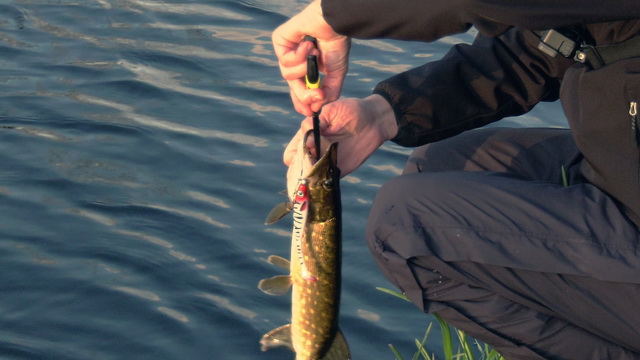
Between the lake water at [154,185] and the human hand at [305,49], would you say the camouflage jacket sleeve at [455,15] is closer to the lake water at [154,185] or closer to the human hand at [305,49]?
the human hand at [305,49]

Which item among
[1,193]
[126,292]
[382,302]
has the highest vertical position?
[1,193]

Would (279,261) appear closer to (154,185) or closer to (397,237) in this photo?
(397,237)

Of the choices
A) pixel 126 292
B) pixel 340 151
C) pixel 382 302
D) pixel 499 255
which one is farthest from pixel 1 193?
pixel 499 255

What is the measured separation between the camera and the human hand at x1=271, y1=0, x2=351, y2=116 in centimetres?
341

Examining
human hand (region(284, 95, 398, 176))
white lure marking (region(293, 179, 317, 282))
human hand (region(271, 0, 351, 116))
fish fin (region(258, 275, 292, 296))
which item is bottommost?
fish fin (region(258, 275, 292, 296))

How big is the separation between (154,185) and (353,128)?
369 cm

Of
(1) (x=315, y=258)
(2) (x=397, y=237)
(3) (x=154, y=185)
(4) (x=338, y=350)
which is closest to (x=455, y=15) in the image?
(2) (x=397, y=237)

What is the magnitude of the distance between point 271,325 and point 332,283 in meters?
2.21

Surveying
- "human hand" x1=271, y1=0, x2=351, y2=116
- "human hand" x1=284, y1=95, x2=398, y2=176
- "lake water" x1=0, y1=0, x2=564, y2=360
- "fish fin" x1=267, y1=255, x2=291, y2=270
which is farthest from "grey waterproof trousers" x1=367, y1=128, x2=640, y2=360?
"lake water" x1=0, y1=0, x2=564, y2=360

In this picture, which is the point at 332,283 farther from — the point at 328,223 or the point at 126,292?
the point at 126,292

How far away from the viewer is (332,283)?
3.84 meters

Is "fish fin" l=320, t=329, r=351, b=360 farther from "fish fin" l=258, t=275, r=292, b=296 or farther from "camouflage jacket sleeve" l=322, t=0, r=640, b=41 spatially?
"camouflage jacket sleeve" l=322, t=0, r=640, b=41

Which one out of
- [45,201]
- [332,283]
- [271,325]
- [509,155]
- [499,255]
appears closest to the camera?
[499,255]

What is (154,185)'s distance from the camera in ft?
24.2
